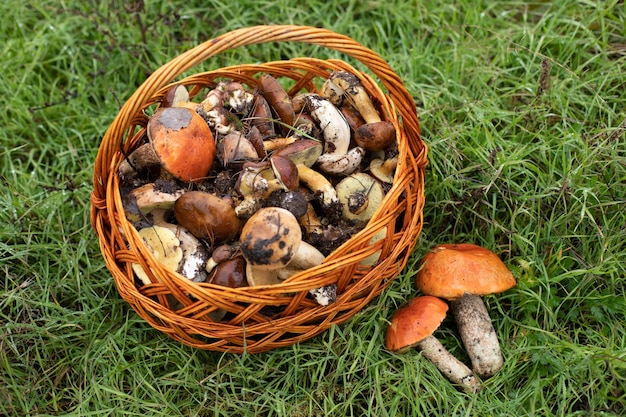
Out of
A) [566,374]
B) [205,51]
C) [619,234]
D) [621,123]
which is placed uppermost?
[205,51]

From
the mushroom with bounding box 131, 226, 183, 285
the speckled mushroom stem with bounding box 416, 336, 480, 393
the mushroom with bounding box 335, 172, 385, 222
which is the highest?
the mushroom with bounding box 335, 172, 385, 222

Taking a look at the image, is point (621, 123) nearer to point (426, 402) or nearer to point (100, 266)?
point (426, 402)

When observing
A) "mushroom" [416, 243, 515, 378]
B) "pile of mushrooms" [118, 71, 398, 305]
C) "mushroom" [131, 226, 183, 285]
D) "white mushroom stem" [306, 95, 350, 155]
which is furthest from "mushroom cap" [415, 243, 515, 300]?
"mushroom" [131, 226, 183, 285]

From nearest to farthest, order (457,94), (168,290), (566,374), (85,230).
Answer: (168,290) → (566,374) → (85,230) → (457,94)

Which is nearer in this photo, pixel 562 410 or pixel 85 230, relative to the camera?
pixel 562 410

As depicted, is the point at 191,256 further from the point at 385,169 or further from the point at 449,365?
the point at 449,365

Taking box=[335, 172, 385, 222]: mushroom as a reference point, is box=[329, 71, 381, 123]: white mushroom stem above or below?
above

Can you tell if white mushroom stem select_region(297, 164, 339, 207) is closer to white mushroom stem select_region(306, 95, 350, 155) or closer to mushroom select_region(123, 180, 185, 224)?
white mushroom stem select_region(306, 95, 350, 155)

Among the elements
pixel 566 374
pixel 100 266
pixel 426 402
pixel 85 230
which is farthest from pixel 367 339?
pixel 85 230
